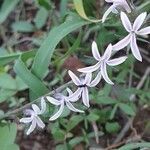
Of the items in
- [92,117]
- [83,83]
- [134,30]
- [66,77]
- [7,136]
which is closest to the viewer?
[134,30]

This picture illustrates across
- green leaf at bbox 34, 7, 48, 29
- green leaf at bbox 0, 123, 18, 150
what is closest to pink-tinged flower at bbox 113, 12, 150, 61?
green leaf at bbox 0, 123, 18, 150

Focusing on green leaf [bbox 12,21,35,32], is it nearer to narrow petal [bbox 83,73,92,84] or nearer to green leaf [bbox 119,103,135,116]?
green leaf [bbox 119,103,135,116]

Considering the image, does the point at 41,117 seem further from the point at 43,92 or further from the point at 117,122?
the point at 117,122

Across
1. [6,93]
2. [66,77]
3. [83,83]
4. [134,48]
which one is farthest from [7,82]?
[134,48]

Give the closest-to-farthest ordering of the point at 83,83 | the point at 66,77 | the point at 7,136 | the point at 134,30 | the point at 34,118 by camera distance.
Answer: the point at 134,30
the point at 83,83
the point at 34,118
the point at 7,136
the point at 66,77

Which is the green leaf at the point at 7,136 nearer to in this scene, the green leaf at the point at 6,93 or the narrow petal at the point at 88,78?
the green leaf at the point at 6,93

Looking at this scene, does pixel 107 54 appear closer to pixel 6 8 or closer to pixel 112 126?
pixel 112 126
